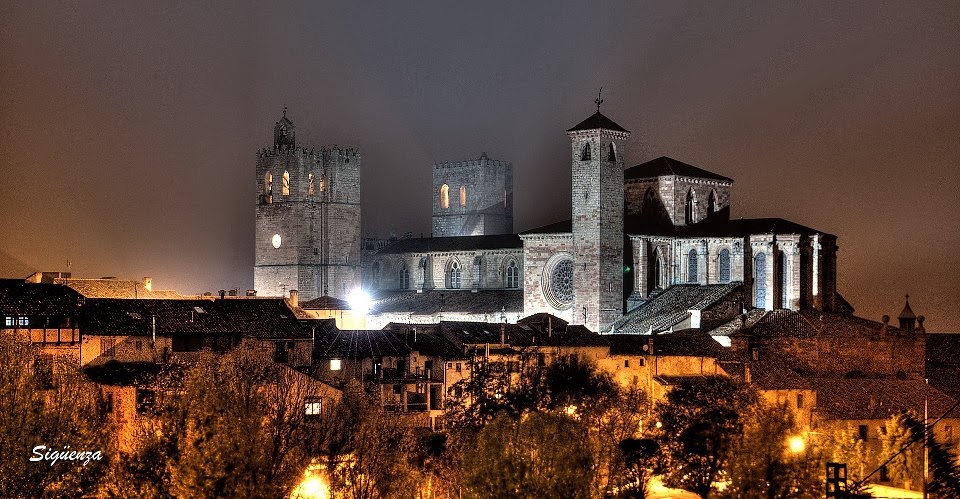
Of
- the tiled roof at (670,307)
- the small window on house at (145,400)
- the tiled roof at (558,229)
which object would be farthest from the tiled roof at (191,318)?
the tiled roof at (558,229)

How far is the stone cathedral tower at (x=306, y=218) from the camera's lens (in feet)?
297

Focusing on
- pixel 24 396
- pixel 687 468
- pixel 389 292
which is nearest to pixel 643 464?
pixel 687 468

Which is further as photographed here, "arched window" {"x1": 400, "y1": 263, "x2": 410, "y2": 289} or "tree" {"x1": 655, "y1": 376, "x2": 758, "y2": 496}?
"arched window" {"x1": 400, "y1": 263, "x2": 410, "y2": 289}

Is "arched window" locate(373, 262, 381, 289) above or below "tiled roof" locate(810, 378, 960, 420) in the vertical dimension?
above

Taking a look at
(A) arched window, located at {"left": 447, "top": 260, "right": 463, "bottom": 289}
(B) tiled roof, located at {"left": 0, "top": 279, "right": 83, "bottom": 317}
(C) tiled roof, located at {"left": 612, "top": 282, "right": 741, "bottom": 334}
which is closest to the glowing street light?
(C) tiled roof, located at {"left": 612, "top": 282, "right": 741, "bottom": 334}

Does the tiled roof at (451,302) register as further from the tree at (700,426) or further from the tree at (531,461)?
the tree at (531,461)

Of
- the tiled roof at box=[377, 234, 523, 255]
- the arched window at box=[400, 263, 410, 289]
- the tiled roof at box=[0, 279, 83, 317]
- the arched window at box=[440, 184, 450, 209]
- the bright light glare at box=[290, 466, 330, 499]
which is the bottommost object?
the bright light glare at box=[290, 466, 330, 499]

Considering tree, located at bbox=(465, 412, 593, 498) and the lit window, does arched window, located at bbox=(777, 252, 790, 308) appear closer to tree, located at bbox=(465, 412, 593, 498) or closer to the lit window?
tree, located at bbox=(465, 412, 593, 498)

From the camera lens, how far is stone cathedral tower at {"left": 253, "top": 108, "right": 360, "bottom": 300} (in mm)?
90562

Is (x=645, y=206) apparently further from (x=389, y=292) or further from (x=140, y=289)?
(x=140, y=289)

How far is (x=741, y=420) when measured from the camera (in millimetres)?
57562

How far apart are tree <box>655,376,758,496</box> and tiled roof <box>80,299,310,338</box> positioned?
11.2 m

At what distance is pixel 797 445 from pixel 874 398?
509 inches

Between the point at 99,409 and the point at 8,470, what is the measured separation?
6.07m
